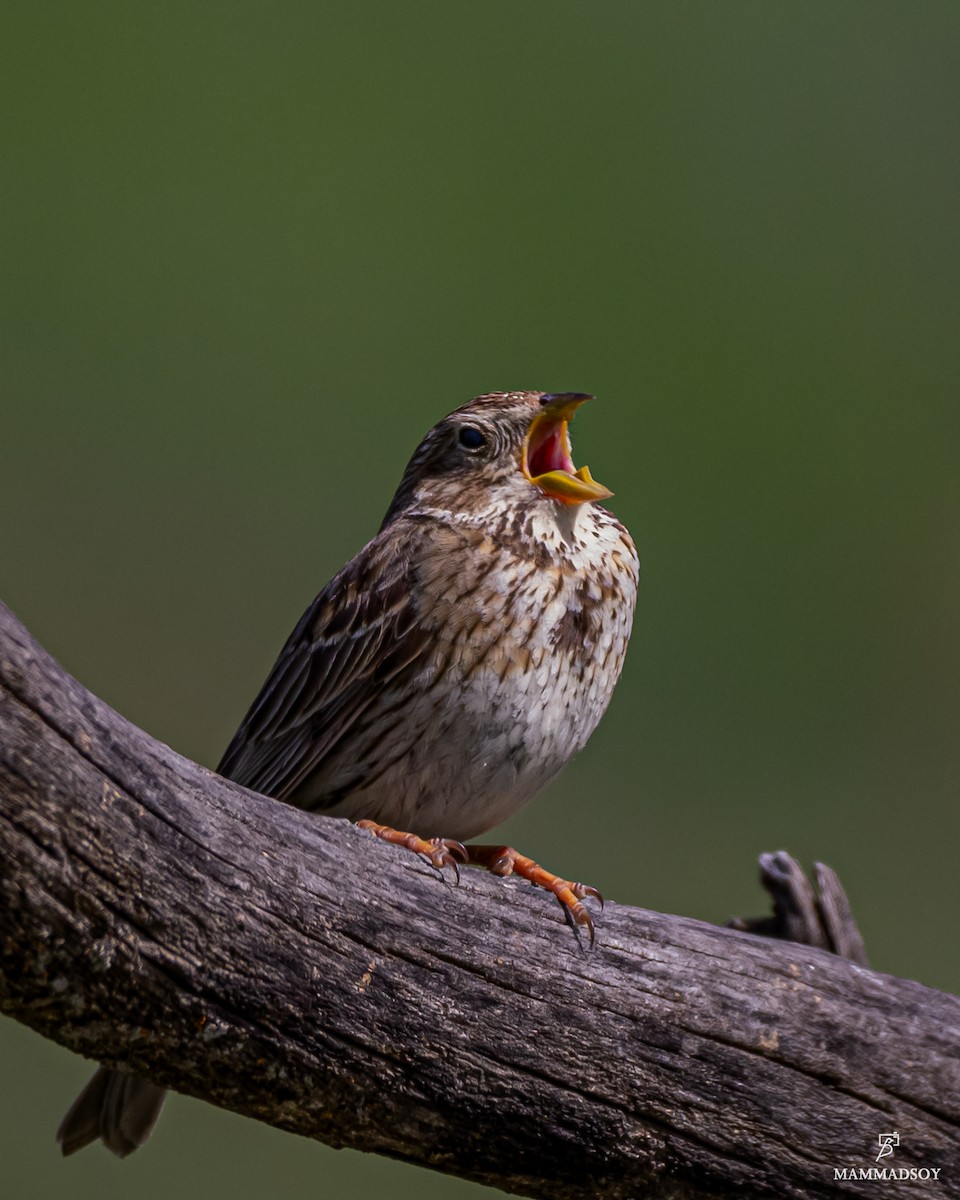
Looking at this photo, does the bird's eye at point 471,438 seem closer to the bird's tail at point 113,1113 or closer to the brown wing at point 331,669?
the brown wing at point 331,669

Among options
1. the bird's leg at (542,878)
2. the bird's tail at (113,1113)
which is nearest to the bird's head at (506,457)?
the bird's leg at (542,878)

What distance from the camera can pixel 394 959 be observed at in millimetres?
3367

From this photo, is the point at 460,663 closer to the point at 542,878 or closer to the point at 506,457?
the point at 542,878

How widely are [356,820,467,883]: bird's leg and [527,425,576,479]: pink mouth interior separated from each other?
50.7 inches

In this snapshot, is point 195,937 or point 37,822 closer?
point 37,822

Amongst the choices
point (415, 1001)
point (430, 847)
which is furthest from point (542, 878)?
point (415, 1001)

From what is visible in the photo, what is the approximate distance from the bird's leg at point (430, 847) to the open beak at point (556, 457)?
43.9 inches

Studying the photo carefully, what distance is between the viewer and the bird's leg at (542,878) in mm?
3688

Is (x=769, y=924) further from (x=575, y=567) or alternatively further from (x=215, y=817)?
(x=215, y=817)

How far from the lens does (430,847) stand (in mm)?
3699

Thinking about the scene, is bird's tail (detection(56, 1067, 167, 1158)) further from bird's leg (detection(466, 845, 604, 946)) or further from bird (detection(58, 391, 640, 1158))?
bird's leg (detection(466, 845, 604, 946))

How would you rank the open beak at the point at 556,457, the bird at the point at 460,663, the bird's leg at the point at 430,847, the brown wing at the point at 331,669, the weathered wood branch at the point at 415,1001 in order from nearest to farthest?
1. the weathered wood branch at the point at 415,1001
2. the bird's leg at the point at 430,847
3. the bird at the point at 460,663
4. the brown wing at the point at 331,669
5. the open beak at the point at 556,457

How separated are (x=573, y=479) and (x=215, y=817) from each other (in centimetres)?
164

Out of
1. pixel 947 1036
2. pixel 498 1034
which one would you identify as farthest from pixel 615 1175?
→ pixel 947 1036
